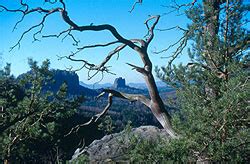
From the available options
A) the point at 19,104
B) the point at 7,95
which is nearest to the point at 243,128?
the point at 19,104

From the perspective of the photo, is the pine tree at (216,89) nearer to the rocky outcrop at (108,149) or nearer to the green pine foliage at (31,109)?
the green pine foliage at (31,109)

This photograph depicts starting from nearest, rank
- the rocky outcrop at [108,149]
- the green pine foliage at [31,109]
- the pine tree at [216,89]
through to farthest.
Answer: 1. the pine tree at [216,89]
2. the green pine foliage at [31,109]
3. the rocky outcrop at [108,149]

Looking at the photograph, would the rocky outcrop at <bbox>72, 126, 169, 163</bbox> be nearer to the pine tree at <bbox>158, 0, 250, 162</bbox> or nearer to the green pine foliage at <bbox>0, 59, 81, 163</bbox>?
the green pine foliage at <bbox>0, 59, 81, 163</bbox>

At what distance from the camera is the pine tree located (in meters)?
3.19

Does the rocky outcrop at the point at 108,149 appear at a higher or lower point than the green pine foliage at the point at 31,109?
lower

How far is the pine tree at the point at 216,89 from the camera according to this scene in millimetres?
3188

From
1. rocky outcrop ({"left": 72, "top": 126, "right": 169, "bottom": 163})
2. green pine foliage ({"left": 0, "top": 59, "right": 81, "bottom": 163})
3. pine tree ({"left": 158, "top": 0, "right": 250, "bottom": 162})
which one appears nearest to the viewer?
pine tree ({"left": 158, "top": 0, "right": 250, "bottom": 162})

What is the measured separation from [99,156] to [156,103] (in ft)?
9.92

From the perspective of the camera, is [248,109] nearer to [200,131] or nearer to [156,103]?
[200,131]

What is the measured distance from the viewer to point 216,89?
3594 mm

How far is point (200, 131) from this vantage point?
331 cm

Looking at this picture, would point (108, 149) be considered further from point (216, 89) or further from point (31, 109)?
point (216, 89)

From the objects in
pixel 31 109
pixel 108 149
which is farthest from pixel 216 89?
pixel 108 149

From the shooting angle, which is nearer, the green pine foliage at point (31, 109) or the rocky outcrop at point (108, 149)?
the green pine foliage at point (31, 109)
